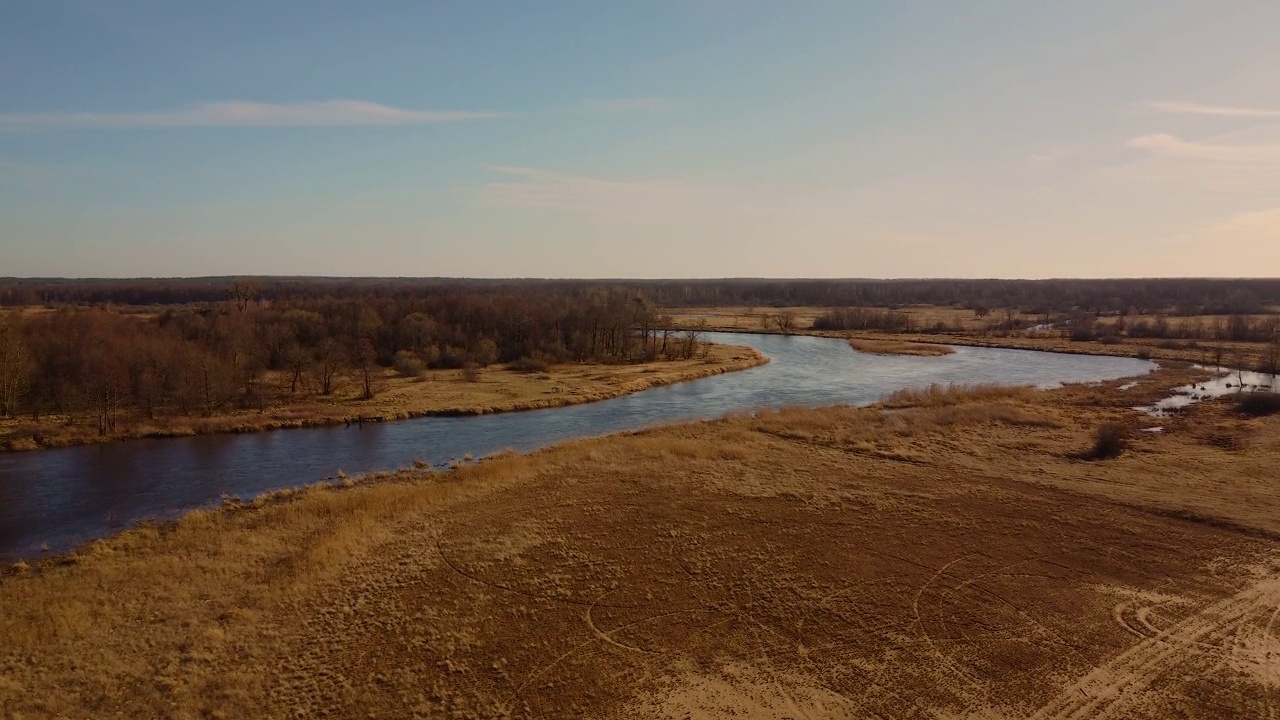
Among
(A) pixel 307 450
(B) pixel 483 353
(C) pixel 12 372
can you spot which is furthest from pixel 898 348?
(C) pixel 12 372

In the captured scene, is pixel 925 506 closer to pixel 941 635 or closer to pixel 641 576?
pixel 941 635

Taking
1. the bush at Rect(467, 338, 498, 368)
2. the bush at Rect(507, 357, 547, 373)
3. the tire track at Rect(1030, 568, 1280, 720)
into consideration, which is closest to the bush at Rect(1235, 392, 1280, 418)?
the tire track at Rect(1030, 568, 1280, 720)

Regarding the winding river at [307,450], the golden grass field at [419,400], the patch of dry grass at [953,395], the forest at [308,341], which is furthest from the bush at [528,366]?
the patch of dry grass at [953,395]

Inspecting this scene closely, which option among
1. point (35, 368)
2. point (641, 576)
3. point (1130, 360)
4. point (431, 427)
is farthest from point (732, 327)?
point (641, 576)

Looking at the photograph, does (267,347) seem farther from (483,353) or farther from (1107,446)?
(1107,446)

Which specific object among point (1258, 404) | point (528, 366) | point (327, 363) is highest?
point (327, 363)

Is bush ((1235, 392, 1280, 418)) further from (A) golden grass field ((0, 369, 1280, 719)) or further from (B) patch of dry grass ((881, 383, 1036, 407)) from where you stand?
(A) golden grass field ((0, 369, 1280, 719))
